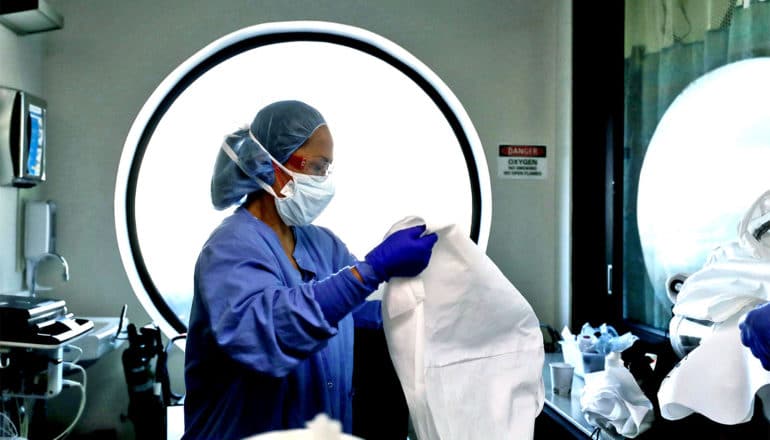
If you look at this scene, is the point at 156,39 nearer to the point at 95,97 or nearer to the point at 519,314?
the point at 95,97

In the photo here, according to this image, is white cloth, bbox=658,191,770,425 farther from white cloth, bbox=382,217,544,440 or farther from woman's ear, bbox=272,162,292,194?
woman's ear, bbox=272,162,292,194

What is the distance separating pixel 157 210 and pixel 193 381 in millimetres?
1599

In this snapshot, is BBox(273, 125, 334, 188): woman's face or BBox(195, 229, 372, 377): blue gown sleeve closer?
BBox(195, 229, 372, 377): blue gown sleeve

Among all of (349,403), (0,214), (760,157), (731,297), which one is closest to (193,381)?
(349,403)

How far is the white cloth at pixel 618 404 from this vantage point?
1392 mm

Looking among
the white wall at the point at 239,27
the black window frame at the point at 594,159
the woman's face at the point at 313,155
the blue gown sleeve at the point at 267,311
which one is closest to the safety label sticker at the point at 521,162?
the white wall at the point at 239,27

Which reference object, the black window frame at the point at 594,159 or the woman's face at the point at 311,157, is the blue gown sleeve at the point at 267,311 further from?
the black window frame at the point at 594,159

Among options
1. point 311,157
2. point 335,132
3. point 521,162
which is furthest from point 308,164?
point 521,162

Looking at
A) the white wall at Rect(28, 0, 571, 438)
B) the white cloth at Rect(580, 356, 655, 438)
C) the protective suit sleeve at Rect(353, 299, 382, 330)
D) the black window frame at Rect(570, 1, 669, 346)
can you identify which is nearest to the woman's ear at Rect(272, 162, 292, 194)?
the protective suit sleeve at Rect(353, 299, 382, 330)

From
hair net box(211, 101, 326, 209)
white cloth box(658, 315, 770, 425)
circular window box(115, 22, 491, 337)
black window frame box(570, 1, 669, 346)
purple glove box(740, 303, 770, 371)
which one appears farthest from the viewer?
circular window box(115, 22, 491, 337)

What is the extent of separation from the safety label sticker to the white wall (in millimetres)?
31

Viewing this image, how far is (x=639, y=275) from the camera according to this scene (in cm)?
217

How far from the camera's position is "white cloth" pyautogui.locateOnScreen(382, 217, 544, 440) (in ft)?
3.84

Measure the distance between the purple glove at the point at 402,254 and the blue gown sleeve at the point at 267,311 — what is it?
0.05m
